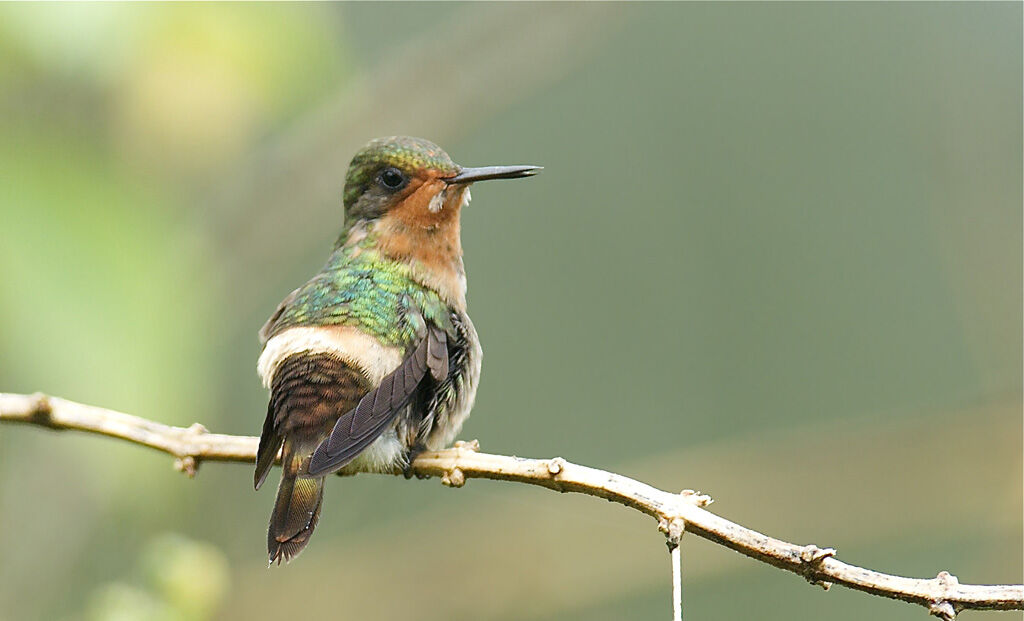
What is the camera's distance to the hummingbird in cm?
229

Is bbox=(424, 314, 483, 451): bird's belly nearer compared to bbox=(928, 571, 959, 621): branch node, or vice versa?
bbox=(928, 571, 959, 621): branch node

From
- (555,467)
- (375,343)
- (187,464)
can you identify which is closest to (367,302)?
(375,343)

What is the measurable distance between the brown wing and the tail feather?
3.4 inches

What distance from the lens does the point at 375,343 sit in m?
2.61

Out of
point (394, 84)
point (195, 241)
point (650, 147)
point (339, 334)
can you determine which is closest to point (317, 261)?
point (650, 147)

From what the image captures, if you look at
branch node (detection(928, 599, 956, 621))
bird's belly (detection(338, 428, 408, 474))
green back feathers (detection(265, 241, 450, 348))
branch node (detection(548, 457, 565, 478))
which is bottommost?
branch node (detection(928, 599, 956, 621))

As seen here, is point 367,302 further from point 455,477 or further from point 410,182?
point 455,477

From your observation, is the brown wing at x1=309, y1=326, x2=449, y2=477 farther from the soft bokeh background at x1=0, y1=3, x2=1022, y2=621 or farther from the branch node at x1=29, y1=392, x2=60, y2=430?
the branch node at x1=29, y1=392, x2=60, y2=430

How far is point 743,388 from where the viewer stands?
258 inches

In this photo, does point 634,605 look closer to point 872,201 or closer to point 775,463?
point 775,463

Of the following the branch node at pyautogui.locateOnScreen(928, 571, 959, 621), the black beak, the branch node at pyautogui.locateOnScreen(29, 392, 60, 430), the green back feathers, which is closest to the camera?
the branch node at pyautogui.locateOnScreen(928, 571, 959, 621)

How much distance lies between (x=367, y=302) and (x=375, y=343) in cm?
14

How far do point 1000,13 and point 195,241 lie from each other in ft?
13.5

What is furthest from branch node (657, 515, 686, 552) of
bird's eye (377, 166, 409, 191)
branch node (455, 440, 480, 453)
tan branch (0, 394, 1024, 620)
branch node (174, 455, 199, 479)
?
bird's eye (377, 166, 409, 191)
